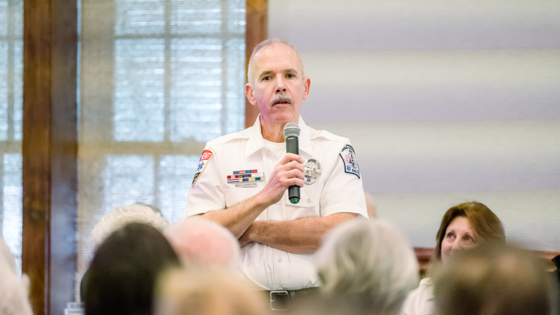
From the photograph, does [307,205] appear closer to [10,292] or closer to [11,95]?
[10,292]

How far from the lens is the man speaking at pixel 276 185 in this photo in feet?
6.64

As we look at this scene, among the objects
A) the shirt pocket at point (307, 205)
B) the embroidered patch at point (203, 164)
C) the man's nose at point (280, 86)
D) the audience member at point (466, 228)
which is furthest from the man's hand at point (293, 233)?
the audience member at point (466, 228)

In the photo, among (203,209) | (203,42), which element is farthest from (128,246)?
(203,42)

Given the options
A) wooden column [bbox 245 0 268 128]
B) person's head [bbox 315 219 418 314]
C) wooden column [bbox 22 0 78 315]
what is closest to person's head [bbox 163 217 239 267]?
person's head [bbox 315 219 418 314]

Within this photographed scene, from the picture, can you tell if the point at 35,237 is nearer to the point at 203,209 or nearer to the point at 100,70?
the point at 100,70

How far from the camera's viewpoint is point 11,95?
3.95m

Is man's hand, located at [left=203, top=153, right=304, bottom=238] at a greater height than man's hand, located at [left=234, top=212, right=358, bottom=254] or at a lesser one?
greater

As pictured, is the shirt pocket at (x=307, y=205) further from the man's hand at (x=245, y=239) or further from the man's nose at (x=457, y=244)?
the man's nose at (x=457, y=244)

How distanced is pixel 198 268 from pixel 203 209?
1400mm

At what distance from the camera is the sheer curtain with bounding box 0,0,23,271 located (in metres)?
3.92

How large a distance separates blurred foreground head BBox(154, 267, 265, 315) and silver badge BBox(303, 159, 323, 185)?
150 centimetres

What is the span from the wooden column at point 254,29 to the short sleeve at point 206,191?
1338 millimetres

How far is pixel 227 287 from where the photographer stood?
0.70m

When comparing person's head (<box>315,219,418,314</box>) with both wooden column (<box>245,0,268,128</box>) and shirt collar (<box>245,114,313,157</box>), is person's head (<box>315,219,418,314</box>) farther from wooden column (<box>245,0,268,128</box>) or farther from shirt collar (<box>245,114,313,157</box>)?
wooden column (<box>245,0,268,128</box>)
